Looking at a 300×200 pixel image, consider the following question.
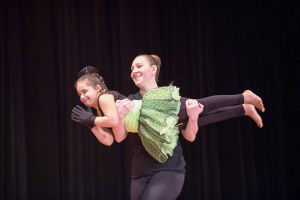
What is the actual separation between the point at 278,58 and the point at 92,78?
274 centimetres

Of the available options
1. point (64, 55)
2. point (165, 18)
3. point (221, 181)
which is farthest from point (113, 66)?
point (221, 181)

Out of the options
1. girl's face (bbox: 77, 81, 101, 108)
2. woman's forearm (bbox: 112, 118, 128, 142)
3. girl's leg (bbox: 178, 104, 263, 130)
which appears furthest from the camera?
girl's leg (bbox: 178, 104, 263, 130)

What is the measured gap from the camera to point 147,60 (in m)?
2.24

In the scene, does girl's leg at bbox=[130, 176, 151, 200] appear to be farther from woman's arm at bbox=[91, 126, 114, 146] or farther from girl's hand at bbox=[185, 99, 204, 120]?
girl's hand at bbox=[185, 99, 204, 120]

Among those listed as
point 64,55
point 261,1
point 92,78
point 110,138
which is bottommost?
point 110,138

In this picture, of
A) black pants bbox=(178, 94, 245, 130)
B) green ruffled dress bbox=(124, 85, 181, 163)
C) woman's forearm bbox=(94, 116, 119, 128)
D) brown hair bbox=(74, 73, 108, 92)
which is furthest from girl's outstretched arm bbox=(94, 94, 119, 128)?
black pants bbox=(178, 94, 245, 130)

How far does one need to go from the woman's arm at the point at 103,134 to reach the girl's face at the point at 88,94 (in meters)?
0.20

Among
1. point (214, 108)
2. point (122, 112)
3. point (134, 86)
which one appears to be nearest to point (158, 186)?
point (122, 112)

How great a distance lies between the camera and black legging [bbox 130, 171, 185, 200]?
1.65 meters

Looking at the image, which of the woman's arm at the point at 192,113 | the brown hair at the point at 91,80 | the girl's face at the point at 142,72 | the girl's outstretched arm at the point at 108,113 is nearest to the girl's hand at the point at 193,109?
the woman's arm at the point at 192,113

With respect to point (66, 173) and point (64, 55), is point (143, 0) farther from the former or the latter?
point (66, 173)

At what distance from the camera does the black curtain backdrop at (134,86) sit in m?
3.44

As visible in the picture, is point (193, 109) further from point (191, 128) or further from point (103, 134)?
point (103, 134)

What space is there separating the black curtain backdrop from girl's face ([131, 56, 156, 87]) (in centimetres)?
134
